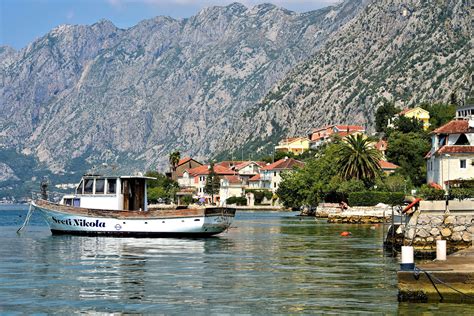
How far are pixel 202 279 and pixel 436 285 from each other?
11254mm

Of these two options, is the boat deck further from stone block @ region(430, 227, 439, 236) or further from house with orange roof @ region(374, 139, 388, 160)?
house with orange roof @ region(374, 139, 388, 160)

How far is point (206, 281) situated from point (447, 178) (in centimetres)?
7132

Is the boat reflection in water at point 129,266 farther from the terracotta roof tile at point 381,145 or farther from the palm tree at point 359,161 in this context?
the terracotta roof tile at point 381,145

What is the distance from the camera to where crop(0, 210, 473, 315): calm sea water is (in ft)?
91.6

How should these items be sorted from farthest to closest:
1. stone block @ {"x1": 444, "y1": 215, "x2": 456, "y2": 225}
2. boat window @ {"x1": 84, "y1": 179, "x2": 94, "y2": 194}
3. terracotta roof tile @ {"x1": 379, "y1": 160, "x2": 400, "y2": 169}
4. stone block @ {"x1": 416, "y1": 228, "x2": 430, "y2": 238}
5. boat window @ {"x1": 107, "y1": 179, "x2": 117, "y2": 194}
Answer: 1. terracotta roof tile @ {"x1": 379, "y1": 160, "x2": 400, "y2": 169}
2. boat window @ {"x1": 84, "y1": 179, "x2": 94, "y2": 194}
3. boat window @ {"x1": 107, "y1": 179, "x2": 117, "y2": 194}
4. stone block @ {"x1": 444, "y1": 215, "x2": 456, "y2": 225}
5. stone block @ {"x1": 416, "y1": 228, "x2": 430, "y2": 238}

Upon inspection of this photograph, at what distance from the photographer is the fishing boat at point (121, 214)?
6594 cm

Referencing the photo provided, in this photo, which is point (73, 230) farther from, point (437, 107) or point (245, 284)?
point (437, 107)

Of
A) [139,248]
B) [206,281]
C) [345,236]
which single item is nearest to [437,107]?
[345,236]

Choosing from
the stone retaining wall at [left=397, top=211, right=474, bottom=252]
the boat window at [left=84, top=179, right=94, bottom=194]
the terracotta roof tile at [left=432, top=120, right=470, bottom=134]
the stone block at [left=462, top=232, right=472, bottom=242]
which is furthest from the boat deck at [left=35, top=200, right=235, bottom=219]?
the terracotta roof tile at [left=432, top=120, right=470, bottom=134]

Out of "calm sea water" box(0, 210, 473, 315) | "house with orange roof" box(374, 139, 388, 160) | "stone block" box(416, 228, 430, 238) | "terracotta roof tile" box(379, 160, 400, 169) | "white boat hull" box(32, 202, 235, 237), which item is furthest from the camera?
"house with orange roof" box(374, 139, 388, 160)

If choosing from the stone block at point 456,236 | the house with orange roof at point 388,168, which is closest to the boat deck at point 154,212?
the stone block at point 456,236

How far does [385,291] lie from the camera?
3098 centimetres

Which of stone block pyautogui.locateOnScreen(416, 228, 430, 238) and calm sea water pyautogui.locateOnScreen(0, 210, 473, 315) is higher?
stone block pyautogui.locateOnScreen(416, 228, 430, 238)

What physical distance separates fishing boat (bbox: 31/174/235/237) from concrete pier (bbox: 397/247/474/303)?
3828 centimetres
